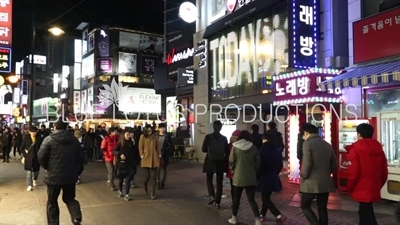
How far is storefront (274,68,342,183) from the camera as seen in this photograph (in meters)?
10.4

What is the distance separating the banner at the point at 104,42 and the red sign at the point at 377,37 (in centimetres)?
3261

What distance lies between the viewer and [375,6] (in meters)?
10.1

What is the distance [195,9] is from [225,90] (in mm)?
5628

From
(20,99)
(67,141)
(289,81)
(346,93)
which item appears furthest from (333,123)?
(20,99)

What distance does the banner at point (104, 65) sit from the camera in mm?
39812

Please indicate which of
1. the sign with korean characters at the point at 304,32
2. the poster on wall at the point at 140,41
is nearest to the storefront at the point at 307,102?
the sign with korean characters at the point at 304,32

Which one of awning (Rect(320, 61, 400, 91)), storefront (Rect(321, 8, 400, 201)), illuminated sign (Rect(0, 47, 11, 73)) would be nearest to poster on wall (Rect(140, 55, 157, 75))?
illuminated sign (Rect(0, 47, 11, 73))

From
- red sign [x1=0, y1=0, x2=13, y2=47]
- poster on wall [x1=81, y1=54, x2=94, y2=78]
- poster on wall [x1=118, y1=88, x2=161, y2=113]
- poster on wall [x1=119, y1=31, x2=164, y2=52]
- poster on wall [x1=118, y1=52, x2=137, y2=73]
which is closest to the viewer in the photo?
red sign [x1=0, y1=0, x2=13, y2=47]

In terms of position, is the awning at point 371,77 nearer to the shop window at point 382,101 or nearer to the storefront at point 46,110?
the shop window at point 382,101

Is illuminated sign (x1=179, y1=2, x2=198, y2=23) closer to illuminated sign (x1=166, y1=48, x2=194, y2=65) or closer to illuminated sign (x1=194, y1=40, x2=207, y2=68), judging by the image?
illuminated sign (x1=166, y1=48, x2=194, y2=65)

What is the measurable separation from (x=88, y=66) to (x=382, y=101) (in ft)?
122

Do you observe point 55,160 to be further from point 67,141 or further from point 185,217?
point 185,217

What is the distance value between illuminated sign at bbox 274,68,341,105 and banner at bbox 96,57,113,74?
101ft

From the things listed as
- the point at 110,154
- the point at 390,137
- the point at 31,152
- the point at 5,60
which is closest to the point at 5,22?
the point at 5,60
